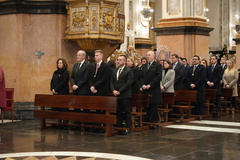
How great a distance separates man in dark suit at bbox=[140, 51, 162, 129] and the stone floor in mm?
508

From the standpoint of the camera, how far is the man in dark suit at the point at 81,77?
10.2 metres

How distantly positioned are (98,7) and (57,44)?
1.69m

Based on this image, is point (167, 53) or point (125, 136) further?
point (167, 53)

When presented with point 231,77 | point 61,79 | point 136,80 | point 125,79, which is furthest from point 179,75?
point 61,79

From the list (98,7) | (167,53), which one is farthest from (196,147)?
(167,53)

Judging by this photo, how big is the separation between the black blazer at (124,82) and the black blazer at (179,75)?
314 centimetres

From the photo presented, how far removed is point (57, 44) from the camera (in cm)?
1231

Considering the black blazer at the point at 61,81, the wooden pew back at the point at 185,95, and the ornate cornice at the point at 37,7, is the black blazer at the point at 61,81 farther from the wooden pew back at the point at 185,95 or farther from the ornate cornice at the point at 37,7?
the wooden pew back at the point at 185,95

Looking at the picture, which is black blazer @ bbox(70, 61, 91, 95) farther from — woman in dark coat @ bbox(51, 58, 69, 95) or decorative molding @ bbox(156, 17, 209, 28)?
decorative molding @ bbox(156, 17, 209, 28)

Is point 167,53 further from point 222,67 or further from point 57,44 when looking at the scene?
point 57,44

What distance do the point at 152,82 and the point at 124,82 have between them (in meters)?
1.05

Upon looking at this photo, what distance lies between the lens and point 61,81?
10.8 m

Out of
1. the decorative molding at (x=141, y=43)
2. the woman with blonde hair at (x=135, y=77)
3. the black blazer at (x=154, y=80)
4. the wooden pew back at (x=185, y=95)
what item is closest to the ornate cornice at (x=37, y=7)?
the woman with blonde hair at (x=135, y=77)

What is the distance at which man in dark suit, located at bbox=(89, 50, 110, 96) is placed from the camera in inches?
393
